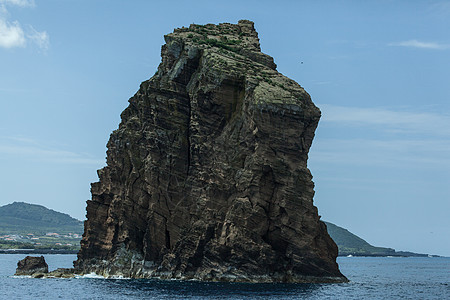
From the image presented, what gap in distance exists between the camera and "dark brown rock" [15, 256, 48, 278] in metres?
127

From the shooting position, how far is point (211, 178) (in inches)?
4397

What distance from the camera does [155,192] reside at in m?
115

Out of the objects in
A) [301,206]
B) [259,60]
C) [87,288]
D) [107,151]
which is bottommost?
[87,288]

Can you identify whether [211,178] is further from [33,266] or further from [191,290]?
[33,266]

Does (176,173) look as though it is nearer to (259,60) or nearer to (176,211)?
(176,211)

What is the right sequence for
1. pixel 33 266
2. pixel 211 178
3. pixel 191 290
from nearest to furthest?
pixel 191 290 < pixel 211 178 < pixel 33 266

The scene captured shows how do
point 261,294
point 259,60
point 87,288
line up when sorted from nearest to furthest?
point 261,294 → point 87,288 → point 259,60

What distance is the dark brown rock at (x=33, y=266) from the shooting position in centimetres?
12651

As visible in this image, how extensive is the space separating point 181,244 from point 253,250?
1307 centimetres

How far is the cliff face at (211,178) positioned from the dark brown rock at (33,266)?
7.91 m

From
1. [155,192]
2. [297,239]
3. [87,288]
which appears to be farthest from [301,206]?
[87,288]

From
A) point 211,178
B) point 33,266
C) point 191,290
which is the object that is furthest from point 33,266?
point 191,290

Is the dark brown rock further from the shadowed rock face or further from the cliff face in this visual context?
the cliff face

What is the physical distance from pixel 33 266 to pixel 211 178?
39660 millimetres
